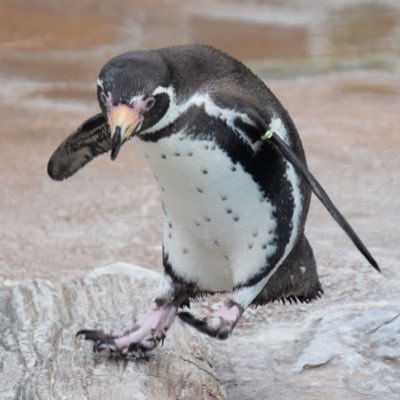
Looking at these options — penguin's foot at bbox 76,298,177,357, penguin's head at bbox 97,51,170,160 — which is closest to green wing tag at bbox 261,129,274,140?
penguin's head at bbox 97,51,170,160

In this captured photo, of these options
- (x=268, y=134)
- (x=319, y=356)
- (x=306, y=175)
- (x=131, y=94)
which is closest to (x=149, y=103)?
(x=131, y=94)

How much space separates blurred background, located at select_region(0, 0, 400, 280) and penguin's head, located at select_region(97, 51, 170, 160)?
62.9 inches

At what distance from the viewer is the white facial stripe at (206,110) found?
2115mm

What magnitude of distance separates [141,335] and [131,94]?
690 millimetres

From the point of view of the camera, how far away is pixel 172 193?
90.9 inches

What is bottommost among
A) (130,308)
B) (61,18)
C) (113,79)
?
(61,18)

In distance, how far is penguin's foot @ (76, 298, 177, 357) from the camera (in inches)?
95.3

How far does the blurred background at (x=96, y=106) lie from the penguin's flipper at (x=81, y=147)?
2.97 feet

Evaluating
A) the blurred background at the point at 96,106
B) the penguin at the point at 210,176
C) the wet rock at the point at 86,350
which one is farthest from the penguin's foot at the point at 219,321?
the blurred background at the point at 96,106

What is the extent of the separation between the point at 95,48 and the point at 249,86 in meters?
5.40

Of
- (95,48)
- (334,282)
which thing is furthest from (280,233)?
(95,48)

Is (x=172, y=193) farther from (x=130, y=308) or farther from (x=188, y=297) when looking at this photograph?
(x=130, y=308)

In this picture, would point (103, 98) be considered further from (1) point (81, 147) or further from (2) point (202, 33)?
(2) point (202, 33)

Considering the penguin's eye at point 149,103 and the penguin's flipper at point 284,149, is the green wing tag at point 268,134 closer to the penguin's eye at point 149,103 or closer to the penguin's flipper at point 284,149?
the penguin's flipper at point 284,149
